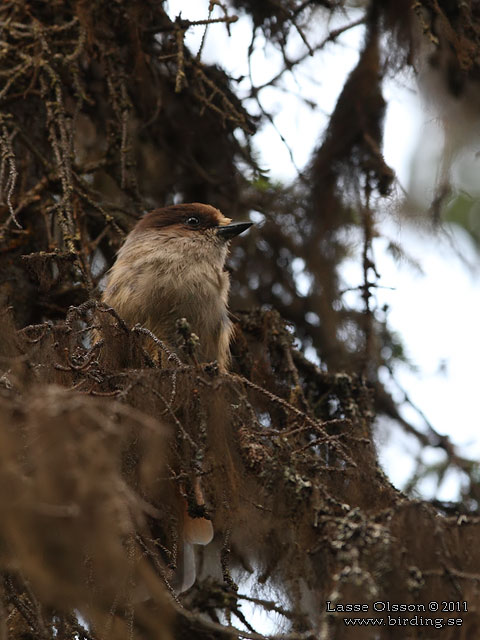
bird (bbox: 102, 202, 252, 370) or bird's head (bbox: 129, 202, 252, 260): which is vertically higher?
bird's head (bbox: 129, 202, 252, 260)

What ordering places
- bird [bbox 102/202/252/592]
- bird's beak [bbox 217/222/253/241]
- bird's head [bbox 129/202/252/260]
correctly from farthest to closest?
bird's beak [bbox 217/222/253/241], bird's head [bbox 129/202/252/260], bird [bbox 102/202/252/592]

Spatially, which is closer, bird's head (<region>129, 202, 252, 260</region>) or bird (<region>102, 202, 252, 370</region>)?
bird (<region>102, 202, 252, 370</region>)

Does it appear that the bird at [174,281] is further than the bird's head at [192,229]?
No

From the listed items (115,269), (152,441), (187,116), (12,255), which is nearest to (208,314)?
(115,269)

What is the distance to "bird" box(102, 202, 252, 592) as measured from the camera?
3.74 m

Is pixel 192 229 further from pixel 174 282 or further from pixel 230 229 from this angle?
pixel 174 282

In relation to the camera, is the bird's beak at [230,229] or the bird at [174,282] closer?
the bird at [174,282]

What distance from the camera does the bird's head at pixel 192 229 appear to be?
4.14 metres

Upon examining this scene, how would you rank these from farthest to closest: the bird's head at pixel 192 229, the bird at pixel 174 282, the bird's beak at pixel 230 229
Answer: the bird's beak at pixel 230 229 → the bird's head at pixel 192 229 → the bird at pixel 174 282

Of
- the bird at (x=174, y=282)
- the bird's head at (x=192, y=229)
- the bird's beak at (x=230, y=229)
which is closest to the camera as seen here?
the bird at (x=174, y=282)

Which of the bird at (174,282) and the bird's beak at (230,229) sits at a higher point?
the bird's beak at (230,229)

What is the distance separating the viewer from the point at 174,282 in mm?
3824

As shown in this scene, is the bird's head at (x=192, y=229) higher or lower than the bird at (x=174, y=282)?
higher

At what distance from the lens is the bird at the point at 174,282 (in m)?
3.74
